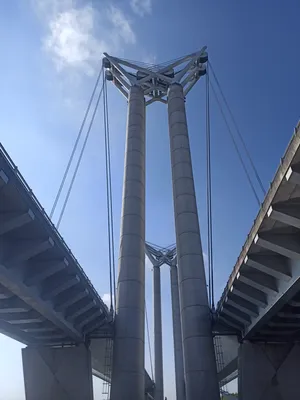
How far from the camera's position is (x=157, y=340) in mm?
79500

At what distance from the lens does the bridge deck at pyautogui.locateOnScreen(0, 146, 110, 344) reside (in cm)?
1664

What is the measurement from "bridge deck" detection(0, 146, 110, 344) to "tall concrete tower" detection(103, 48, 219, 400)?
3.19 metres

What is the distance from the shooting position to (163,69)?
5688cm

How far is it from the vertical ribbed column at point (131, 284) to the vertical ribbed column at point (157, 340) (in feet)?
150

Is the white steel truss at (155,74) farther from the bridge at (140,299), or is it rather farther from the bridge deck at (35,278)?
the bridge deck at (35,278)

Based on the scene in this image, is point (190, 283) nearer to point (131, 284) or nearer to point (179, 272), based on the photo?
point (179, 272)

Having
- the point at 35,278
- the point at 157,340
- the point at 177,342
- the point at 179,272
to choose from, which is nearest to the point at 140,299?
the point at 179,272

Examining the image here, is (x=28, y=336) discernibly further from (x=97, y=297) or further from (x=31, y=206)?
(x=31, y=206)

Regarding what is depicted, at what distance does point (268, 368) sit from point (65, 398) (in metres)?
16.3

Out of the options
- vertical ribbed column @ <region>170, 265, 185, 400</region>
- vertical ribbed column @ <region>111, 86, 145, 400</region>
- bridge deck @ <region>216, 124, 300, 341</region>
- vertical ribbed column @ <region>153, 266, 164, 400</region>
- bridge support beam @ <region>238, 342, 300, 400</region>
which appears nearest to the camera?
bridge deck @ <region>216, 124, 300, 341</region>

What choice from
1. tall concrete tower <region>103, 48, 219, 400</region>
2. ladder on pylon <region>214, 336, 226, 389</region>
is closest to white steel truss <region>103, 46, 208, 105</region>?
tall concrete tower <region>103, 48, 219, 400</region>

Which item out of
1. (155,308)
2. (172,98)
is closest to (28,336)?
(172,98)

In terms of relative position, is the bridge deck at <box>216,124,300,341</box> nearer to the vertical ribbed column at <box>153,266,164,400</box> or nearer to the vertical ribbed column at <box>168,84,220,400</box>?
the vertical ribbed column at <box>168,84,220,400</box>

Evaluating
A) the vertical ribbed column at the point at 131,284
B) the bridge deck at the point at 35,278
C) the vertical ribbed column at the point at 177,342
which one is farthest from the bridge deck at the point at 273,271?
the vertical ribbed column at the point at 177,342
